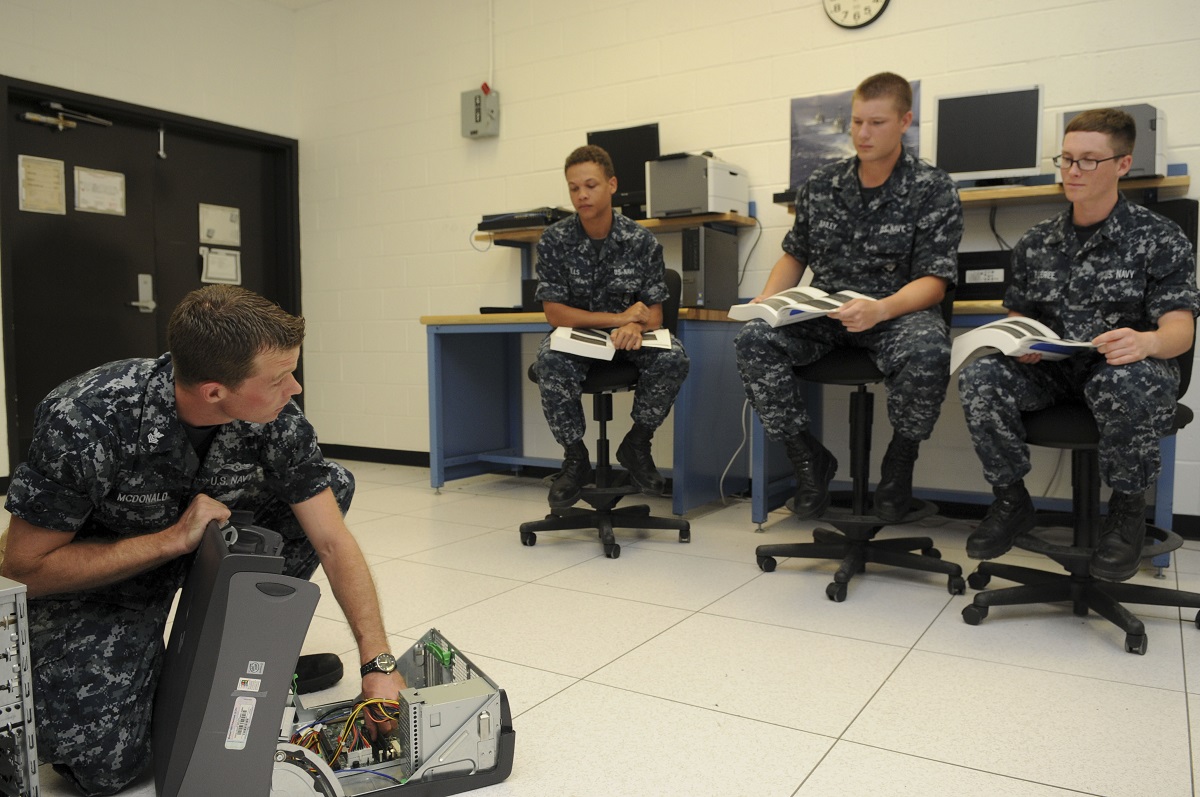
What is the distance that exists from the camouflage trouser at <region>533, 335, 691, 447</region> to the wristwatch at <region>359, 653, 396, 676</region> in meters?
1.56

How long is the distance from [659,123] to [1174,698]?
2993mm

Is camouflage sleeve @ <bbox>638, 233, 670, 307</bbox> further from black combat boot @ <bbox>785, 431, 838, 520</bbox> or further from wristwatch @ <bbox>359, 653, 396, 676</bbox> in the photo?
wristwatch @ <bbox>359, 653, 396, 676</bbox>

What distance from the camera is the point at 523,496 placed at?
387cm

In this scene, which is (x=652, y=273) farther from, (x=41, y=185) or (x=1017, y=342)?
(x=41, y=185)

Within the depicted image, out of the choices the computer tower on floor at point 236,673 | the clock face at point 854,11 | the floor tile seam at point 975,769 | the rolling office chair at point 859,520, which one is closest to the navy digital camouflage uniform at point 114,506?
the computer tower on floor at point 236,673

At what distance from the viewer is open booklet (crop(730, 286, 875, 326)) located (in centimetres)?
230

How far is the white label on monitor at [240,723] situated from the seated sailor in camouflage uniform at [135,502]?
0.29 meters

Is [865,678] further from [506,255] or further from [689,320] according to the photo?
[506,255]

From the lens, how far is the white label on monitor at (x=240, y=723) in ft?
3.46

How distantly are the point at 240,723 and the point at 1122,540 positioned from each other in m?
1.84

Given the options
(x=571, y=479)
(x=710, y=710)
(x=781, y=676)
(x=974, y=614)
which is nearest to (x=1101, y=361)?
(x=974, y=614)

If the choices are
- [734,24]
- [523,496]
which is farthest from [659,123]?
[523,496]

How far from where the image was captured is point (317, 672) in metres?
1.72

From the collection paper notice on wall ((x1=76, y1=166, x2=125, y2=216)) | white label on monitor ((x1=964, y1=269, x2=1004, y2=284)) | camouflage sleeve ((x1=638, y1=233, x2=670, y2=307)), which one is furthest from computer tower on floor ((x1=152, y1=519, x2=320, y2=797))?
paper notice on wall ((x1=76, y1=166, x2=125, y2=216))
